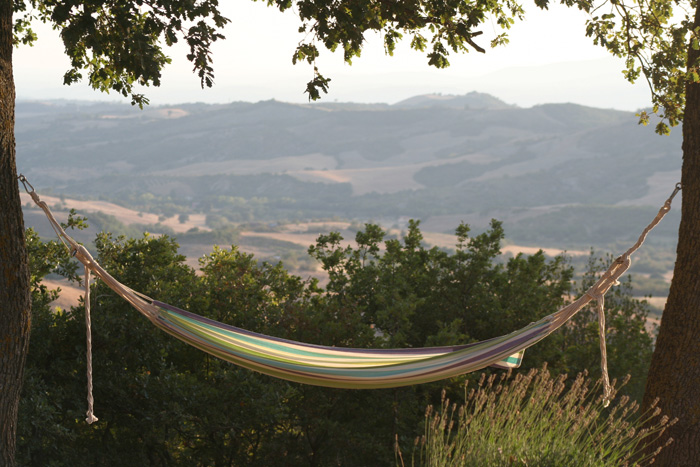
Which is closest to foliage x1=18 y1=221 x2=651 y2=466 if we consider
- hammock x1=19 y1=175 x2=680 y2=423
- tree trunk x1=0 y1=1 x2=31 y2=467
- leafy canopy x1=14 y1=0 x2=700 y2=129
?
tree trunk x1=0 y1=1 x2=31 y2=467

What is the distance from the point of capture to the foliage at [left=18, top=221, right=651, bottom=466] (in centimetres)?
308

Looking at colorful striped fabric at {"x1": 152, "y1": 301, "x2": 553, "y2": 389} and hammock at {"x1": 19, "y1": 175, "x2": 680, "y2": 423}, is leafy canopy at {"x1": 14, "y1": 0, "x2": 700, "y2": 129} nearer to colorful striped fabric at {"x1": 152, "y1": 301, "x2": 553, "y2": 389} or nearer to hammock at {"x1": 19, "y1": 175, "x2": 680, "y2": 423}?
hammock at {"x1": 19, "y1": 175, "x2": 680, "y2": 423}

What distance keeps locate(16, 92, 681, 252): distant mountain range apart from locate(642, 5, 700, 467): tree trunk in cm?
4754

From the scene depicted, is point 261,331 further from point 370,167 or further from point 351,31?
point 370,167

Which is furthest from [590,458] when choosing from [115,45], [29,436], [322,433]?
[115,45]

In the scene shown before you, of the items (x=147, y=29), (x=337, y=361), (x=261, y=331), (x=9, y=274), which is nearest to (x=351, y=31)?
(x=147, y=29)

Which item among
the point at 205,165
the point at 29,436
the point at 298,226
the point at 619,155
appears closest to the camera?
the point at 29,436

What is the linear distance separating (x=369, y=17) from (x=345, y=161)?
7243 cm

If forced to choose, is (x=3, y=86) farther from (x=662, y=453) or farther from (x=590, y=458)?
(x=662, y=453)

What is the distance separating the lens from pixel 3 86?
219 cm

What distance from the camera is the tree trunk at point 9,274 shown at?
2156 millimetres

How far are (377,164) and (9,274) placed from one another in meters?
71.6

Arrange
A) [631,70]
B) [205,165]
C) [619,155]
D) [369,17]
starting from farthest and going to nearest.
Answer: [205,165] → [619,155] → [631,70] → [369,17]

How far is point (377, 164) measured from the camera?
73250mm
